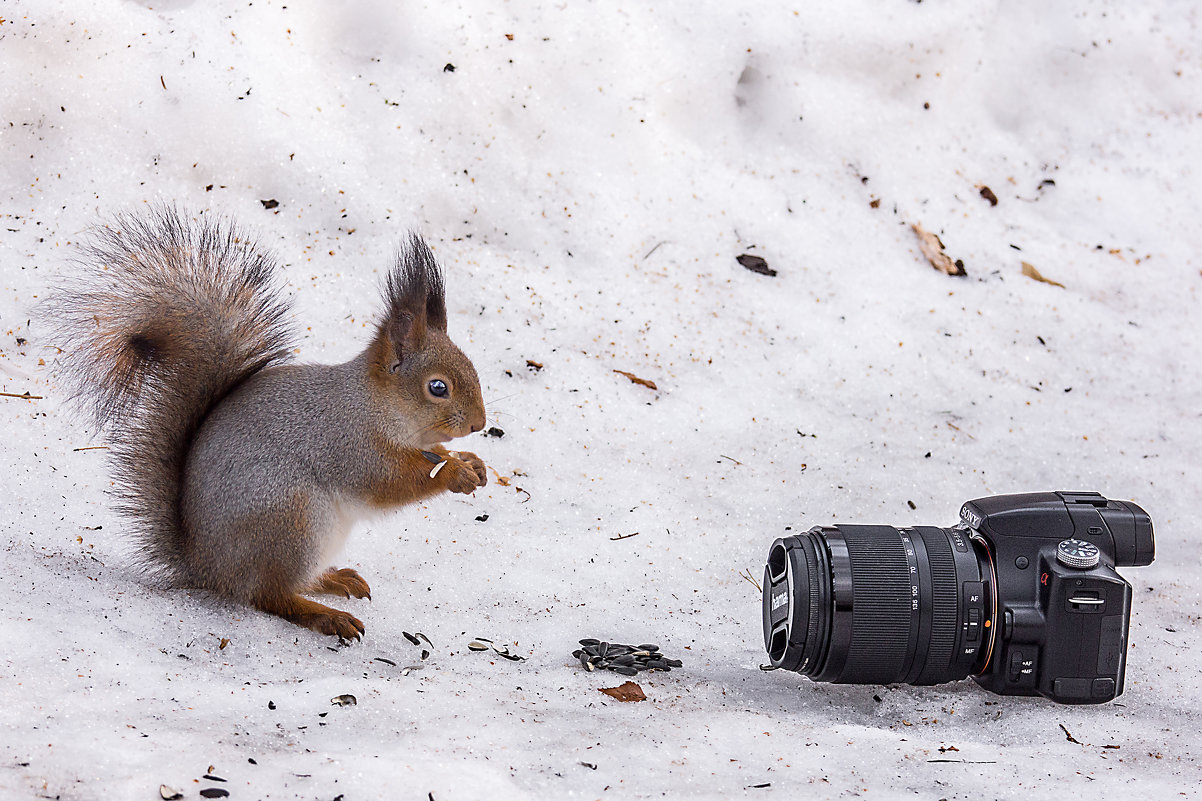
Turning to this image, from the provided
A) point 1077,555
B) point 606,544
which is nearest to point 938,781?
point 1077,555

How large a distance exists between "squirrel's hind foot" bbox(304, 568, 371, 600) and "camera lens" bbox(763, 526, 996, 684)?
89cm

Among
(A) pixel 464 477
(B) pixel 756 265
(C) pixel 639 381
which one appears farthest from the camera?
(B) pixel 756 265

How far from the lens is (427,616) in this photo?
7.42ft

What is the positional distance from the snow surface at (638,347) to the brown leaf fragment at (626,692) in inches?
1.2

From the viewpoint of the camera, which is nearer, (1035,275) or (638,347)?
(638,347)

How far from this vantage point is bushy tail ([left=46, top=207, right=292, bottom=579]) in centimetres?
204

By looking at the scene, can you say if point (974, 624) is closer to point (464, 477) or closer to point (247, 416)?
point (464, 477)

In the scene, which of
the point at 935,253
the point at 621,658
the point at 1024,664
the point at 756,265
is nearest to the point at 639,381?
the point at 756,265

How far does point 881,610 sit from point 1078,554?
0.38 m

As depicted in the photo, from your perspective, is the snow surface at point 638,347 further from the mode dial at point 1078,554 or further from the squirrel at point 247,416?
the mode dial at point 1078,554

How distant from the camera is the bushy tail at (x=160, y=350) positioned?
2041 millimetres

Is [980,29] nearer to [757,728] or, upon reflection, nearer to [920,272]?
[920,272]

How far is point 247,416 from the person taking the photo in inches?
82.2

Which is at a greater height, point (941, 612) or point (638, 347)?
point (638, 347)
